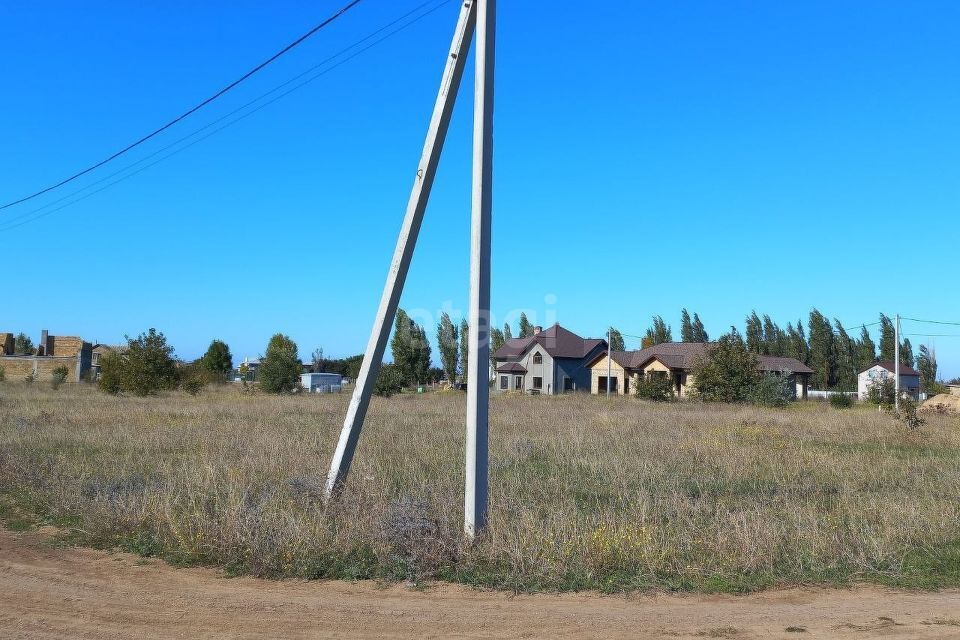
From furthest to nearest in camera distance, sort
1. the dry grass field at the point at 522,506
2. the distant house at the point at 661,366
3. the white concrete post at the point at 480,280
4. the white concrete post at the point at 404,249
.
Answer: the distant house at the point at 661,366 < the white concrete post at the point at 404,249 < the white concrete post at the point at 480,280 < the dry grass field at the point at 522,506

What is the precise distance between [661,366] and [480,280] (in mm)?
50280

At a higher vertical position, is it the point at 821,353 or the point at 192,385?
the point at 821,353

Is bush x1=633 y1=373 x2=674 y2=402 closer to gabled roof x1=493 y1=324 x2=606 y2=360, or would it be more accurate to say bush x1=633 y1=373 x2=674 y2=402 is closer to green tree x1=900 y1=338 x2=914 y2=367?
gabled roof x1=493 y1=324 x2=606 y2=360

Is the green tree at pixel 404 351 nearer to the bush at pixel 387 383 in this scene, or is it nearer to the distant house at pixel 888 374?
the bush at pixel 387 383

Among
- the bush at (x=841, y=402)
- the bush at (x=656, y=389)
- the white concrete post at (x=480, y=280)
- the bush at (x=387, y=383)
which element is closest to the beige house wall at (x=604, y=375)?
the bush at (x=656, y=389)

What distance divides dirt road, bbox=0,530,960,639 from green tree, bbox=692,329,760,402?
36.5 m

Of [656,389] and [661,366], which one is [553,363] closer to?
[661,366]

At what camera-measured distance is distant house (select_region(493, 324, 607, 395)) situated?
61750mm

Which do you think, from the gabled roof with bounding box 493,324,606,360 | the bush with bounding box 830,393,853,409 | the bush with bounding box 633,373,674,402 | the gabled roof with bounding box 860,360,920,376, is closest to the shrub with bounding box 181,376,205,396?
the bush with bounding box 633,373,674,402

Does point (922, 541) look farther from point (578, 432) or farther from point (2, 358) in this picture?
point (2, 358)

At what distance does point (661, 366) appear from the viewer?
55.7 metres

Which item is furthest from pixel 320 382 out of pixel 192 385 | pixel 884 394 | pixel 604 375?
pixel 884 394

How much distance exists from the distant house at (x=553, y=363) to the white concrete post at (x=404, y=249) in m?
51.5

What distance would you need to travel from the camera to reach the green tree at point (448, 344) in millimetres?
81500
